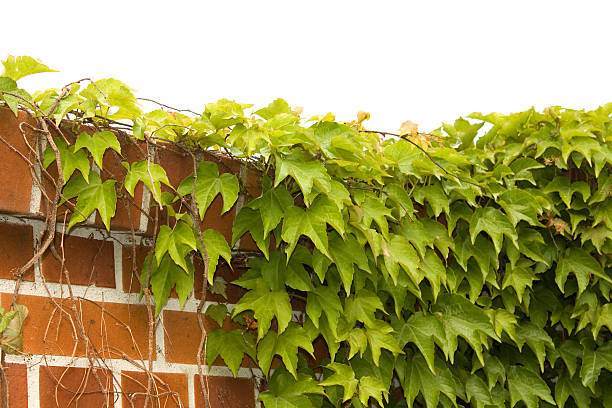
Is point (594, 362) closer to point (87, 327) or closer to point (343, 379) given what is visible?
point (343, 379)

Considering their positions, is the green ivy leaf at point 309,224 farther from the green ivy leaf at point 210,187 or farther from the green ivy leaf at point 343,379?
the green ivy leaf at point 343,379

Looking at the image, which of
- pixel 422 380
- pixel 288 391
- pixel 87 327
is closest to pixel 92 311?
pixel 87 327

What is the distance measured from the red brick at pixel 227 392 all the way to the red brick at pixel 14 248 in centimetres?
47

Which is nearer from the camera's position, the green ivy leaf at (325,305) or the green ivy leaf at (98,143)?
the green ivy leaf at (98,143)

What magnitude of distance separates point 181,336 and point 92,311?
0.22 metres

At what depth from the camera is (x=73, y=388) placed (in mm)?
1404

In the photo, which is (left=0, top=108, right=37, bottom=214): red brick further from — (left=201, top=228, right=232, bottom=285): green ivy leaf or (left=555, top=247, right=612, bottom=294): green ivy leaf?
(left=555, top=247, right=612, bottom=294): green ivy leaf

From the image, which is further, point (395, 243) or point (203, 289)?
point (395, 243)

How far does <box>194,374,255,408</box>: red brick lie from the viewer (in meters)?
1.60

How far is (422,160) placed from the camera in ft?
6.23

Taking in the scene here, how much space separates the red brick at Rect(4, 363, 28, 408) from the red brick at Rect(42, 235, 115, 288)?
0.19 m

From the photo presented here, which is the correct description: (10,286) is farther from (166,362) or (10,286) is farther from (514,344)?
(514,344)

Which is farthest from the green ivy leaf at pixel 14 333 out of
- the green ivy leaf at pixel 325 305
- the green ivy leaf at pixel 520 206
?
the green ivy leaf at pixel 520 206

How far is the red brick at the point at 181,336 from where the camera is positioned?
1.57 meters
